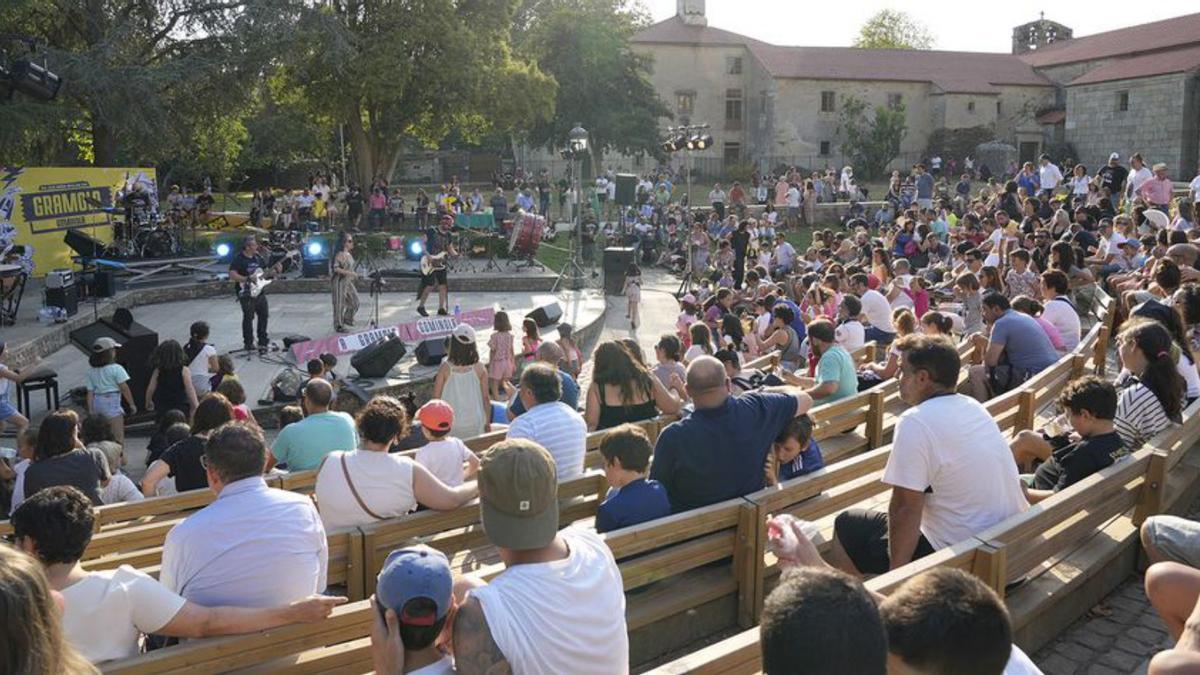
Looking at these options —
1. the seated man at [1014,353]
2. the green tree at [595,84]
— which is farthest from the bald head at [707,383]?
the green tree at [595,84]

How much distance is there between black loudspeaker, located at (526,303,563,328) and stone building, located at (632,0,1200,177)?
111 ft

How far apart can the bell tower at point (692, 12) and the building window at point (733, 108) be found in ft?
16.8

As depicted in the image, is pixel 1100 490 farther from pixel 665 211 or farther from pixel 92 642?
pixel 665 211

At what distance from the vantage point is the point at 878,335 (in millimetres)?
10336

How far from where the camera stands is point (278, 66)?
28.4 meters

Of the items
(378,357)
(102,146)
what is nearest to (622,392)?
(378,357)

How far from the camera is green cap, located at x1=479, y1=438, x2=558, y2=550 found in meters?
2.62

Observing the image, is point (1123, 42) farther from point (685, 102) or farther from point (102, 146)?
point (102, 146)

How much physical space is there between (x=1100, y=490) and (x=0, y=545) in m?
4.21

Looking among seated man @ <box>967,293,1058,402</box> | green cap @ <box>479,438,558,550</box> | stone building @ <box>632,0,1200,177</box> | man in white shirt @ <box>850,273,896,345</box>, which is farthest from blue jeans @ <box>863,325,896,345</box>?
stone building @ <box>632,0,1200,177</box>

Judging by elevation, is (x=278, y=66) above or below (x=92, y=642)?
above

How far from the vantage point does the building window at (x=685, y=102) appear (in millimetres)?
56906

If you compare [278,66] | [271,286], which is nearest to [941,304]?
[271,286]

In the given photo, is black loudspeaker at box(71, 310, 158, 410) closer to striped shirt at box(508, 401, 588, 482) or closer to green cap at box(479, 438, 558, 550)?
striped shirt at box(508, 401, 588, 482)
